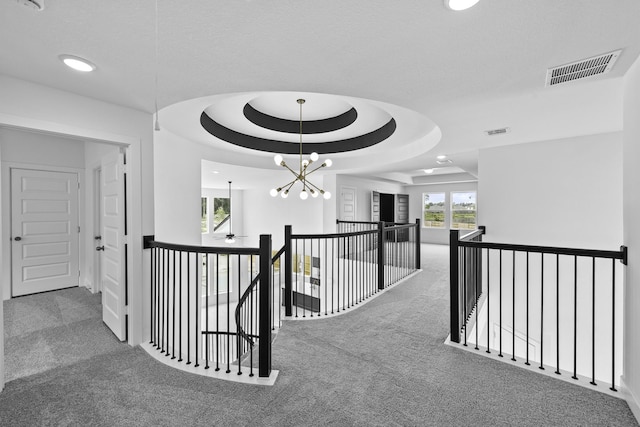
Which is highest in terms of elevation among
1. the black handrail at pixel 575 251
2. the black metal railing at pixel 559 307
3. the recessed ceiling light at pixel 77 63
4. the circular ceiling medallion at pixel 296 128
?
the circular ceiling medallion at pixel 296 128

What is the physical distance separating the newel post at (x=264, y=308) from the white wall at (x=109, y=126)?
5.13 ft

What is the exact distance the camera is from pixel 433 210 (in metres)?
10.7

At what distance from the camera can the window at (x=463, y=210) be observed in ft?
32.3

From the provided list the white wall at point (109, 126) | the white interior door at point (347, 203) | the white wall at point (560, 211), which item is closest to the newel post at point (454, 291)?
the white wall at point (560, 211)

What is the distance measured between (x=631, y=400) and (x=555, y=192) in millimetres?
3239

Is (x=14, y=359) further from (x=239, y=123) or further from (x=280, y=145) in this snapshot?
(x=280, y=145)

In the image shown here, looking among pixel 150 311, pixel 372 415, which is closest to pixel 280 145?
pixel 150 311

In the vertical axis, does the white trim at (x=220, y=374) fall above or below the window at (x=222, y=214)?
below

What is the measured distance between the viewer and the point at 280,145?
5965 mm

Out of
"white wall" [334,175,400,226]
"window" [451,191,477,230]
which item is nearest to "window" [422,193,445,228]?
"window" [451,191,477,230]

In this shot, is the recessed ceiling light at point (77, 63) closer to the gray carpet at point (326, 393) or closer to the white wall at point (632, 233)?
the gray carpet at point (326, 393)

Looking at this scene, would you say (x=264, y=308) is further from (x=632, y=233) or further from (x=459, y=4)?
(x=632, y=233)

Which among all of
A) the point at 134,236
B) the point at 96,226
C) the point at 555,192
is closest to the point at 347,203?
the point at 555,192

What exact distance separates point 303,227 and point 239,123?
15.1 ft
